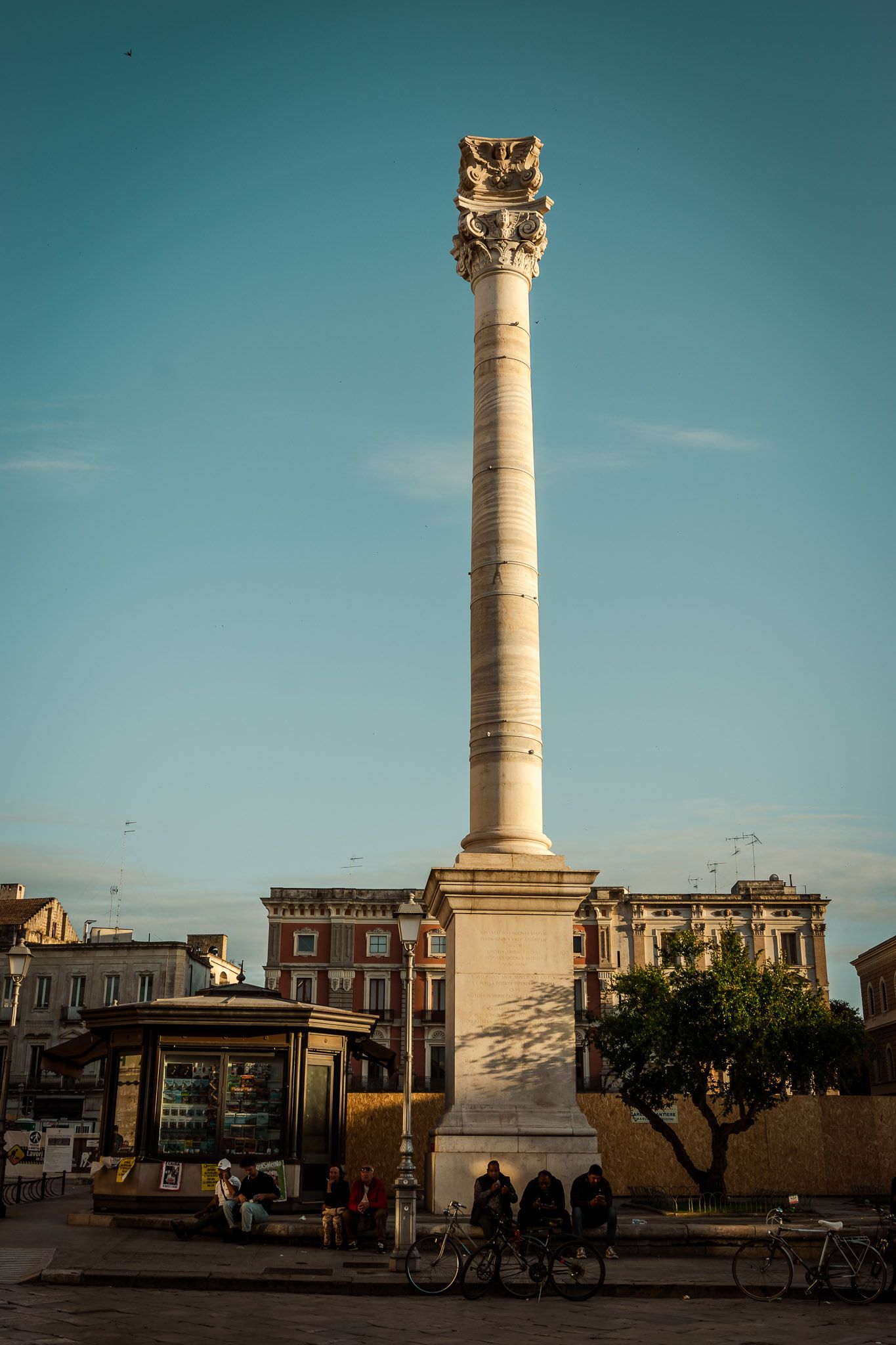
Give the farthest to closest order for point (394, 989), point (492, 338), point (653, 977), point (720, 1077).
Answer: point (394, 989) → point (653, 977) → point (720, 1077) → point (492, 338)

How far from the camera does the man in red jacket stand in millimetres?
17656

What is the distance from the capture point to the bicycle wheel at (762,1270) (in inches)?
571

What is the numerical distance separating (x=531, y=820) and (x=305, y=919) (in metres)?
52.7

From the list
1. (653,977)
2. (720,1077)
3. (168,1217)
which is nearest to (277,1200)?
(168,1217)

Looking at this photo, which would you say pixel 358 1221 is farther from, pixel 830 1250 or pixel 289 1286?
pixel 830 1250

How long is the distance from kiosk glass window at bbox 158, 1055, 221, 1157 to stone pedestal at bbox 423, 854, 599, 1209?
4481mm

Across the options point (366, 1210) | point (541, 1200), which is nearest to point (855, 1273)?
point (541, 1200)

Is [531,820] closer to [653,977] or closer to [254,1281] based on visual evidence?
[254,1281]

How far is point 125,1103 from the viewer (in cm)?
2259

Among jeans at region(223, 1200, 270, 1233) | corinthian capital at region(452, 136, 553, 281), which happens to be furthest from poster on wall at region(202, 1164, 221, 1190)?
corinthian capital at region(452, 136, 553, 281)

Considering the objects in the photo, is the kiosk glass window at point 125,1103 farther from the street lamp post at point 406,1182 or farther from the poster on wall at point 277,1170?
the street lamp post at point 406,1182

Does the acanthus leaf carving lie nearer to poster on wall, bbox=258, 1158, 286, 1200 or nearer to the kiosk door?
the kiosk door

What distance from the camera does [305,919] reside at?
2827 inches

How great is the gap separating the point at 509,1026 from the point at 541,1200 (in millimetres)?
3024
